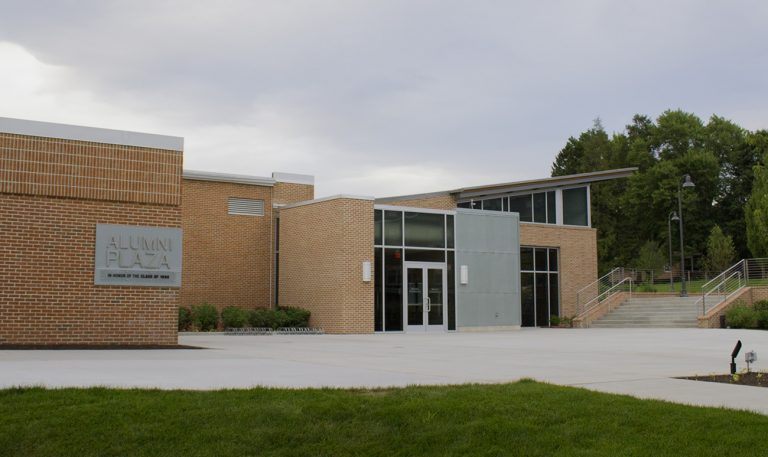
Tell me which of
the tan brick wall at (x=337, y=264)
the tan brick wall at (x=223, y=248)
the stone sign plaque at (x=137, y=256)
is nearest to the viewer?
the stone sign plaque at (x=137, y=256)

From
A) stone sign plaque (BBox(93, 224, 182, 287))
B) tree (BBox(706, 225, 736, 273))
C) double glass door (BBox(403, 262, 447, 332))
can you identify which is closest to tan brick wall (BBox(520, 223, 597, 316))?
double glass door (BBox(403, 262, 447, 332))

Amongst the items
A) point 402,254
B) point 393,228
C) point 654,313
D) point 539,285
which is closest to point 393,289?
point 402,254

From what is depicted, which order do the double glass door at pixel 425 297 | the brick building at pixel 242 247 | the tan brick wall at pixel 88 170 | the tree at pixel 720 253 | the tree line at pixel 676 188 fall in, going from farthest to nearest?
the tree line at pixel 676 188, the tree at pixel 720 253, the double glass door at pixel 425 297, the brick building at pixel 242 247, the tan brick wall at pixel 88 170

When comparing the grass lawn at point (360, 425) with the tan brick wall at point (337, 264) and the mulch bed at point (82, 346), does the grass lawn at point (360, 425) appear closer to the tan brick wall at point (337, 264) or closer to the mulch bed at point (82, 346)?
the mulch bed at point (82, 346)

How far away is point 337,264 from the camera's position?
29.1 metres

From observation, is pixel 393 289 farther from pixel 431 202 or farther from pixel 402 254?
pixel 431 202


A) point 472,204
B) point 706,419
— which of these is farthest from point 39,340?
point 472,204

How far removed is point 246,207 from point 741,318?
65.5ft

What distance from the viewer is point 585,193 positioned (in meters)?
38.8

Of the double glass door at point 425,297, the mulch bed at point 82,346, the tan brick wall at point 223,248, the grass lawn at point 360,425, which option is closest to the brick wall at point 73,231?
the mulch bed at point 82,346

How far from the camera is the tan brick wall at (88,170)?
1755cm

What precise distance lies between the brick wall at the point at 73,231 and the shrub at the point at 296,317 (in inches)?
431

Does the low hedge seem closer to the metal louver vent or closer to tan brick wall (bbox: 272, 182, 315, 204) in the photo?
tan brick wall (bbox: 272, 182, 315, 204)

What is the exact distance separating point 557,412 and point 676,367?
6.80 metres
